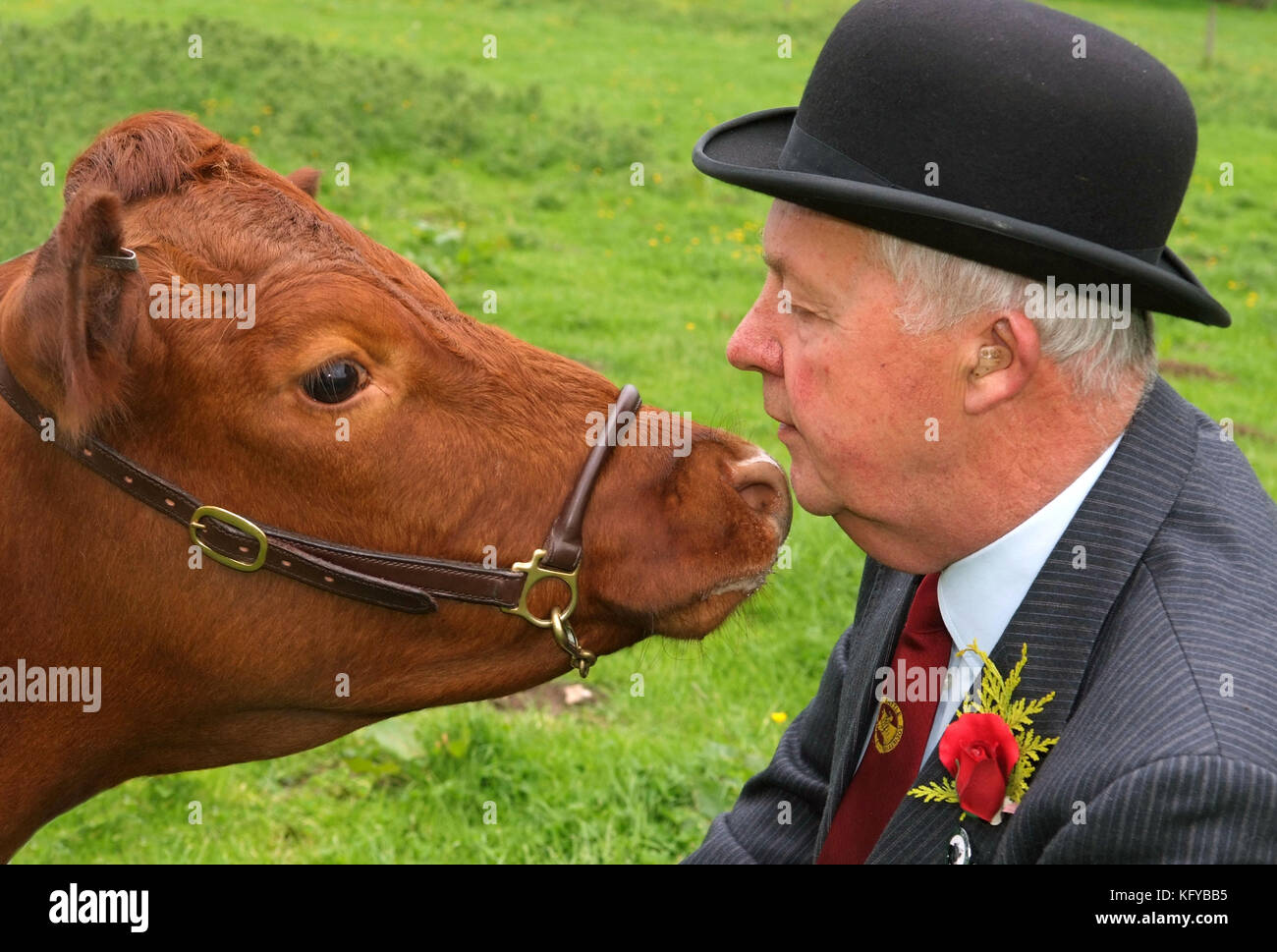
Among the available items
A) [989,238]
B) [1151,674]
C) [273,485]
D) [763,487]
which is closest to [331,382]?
[273,485]

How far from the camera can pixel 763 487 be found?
9.09 feet

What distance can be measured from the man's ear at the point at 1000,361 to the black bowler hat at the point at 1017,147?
97mm

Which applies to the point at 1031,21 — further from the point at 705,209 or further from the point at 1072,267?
the point at 705,209

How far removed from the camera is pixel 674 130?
16.5 meters

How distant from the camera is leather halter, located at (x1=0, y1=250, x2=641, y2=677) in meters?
2.46

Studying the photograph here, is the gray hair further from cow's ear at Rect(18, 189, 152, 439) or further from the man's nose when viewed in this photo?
cow's ear at Rect(18, 189, 152, 439)

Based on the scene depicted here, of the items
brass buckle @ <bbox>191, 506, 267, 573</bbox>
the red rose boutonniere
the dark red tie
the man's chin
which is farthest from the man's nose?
brass buckle @ <bbox>191, 506, 267, 573</bbox>

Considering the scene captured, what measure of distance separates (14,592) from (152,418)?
0.43 meters

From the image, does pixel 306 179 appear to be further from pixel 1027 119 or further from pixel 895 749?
pixel 895 749

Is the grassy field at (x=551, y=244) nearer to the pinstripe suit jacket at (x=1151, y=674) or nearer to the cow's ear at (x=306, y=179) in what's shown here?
the pinstripe suit jacket at (x=1151, y=674)

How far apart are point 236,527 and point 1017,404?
146cm

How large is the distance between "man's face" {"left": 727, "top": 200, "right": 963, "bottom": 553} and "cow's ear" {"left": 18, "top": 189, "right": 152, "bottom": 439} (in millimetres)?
1131

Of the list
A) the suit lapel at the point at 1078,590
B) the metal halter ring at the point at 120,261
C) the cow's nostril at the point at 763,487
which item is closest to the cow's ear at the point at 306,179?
the metal halter ring at the point at 120,261

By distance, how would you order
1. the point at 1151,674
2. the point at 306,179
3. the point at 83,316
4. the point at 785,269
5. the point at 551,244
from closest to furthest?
1. the point at 1151,674
2. the point at 83,316
3. the point at 785,269
4. the point at 306,179
5. the point at 551,244
